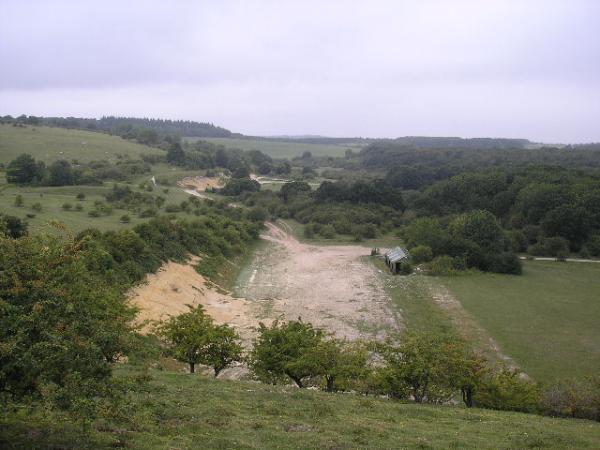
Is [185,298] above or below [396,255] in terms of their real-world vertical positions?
below

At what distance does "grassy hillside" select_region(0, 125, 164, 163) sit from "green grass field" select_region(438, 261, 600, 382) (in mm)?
67613

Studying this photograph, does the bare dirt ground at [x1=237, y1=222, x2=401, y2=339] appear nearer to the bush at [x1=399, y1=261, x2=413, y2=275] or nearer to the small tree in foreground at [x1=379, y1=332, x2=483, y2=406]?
the bush at [x1=399, y1=261, x2=413, y2=275]

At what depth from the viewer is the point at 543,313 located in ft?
108

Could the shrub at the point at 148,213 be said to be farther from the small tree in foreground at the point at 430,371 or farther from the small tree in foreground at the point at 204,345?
the small tree in foreground at the point at 430,371

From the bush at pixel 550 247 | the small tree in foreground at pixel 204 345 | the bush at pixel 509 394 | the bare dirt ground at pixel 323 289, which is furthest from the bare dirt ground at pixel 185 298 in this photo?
the bush at pixel 550 247

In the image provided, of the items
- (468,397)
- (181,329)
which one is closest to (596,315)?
(468,397)

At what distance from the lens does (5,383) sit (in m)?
8.74

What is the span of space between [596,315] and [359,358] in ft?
69.4

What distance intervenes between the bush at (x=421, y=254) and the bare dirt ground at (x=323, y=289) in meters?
→ 4.35

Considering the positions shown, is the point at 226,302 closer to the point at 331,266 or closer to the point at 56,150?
the point at 331,266

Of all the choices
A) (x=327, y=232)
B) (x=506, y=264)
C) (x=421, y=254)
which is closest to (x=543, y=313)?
(x=506, y=264)

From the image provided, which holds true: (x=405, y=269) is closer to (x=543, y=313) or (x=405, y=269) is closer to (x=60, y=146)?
(x=543, y=313)

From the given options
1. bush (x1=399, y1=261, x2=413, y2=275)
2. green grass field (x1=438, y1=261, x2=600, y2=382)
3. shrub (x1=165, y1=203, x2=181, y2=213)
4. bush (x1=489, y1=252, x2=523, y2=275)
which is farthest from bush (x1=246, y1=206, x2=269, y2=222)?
bush (x1=489, y1=252, x2=523, y2=275)

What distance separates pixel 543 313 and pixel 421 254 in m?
16.8
